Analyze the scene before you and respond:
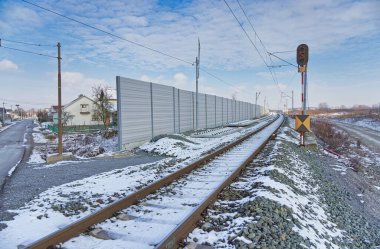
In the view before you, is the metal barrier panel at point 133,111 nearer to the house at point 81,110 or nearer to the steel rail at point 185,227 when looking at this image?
the steel rail at point 185,227

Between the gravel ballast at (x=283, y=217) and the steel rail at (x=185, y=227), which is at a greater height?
the steel rail at (x=185, y=227)

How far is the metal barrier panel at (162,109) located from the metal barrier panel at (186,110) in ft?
7.34

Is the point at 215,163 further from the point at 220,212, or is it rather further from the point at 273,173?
the point at 220,212

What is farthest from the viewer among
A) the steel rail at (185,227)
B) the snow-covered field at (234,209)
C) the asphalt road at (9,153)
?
the asphalt road at (9,153)

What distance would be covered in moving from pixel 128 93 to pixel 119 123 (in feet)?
5.51

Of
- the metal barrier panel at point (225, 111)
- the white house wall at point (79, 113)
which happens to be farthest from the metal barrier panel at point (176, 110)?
the white house wall at point (79, 113)

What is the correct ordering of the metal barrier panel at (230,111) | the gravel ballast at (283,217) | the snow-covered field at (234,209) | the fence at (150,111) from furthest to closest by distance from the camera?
1. the metal barrier panel at (230,111)
2. the fence at (150,111)
3. the snow-covered field at (234,209)
4. the gravel ballast at (283,217)

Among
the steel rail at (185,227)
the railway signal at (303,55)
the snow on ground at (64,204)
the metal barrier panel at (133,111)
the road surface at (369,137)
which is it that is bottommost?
the road surface at (369,137)

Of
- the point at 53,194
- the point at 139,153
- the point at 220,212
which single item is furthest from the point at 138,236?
the point at 139,153

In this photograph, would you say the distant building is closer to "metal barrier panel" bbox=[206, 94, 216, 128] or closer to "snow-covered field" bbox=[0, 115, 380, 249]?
"metal barrier panel" bbox=[206, 94, 216, 128]

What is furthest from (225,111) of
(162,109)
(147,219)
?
(147,219)

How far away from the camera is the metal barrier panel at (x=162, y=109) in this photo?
18.9 metres

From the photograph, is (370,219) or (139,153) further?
(139,153)

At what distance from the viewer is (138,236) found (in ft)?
14.3
